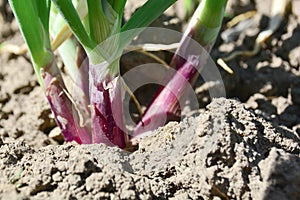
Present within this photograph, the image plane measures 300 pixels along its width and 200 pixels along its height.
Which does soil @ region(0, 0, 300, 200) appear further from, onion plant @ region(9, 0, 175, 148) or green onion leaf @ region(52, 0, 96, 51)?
green onion leaf @ region(52, 0, 96, 51)

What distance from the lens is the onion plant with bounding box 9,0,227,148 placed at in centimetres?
127

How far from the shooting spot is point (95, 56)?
1.28 metres

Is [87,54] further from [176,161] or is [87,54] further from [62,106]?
[176,161]

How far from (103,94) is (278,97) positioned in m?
0.65

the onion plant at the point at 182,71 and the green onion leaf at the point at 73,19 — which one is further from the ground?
the green onion leaf at the point at 73,19

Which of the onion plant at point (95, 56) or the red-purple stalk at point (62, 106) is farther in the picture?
the red-purple stalk at point (62, 106)

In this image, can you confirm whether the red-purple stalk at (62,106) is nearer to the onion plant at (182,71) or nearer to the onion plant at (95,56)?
the onion plant at (95,56)

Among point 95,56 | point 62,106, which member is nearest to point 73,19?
point 95,56

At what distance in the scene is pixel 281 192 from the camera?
1.01 meters

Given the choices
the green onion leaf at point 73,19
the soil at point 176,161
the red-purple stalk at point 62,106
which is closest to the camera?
the soil at point 176,161

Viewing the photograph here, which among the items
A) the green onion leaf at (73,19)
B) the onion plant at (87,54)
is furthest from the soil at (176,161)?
the green onion leaf at (73,19)

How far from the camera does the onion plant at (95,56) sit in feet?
4.16

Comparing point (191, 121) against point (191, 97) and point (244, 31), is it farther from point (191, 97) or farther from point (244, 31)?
point (244, 31)

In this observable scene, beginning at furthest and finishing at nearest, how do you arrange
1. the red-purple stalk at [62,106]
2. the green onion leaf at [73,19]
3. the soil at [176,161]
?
the red-purple stalk at [62,106]
the green onion leaf at [73,19]
the soil at [176,161]
